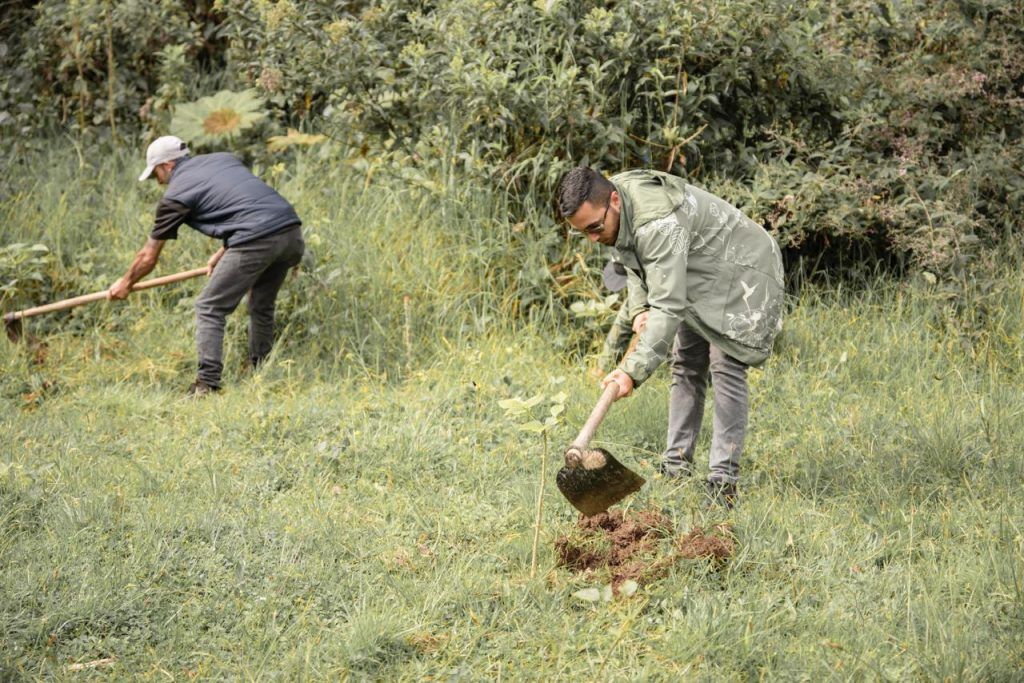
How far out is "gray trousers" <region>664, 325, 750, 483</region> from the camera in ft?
15.0

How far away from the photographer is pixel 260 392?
20.1 ft

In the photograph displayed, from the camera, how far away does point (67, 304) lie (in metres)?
6.75

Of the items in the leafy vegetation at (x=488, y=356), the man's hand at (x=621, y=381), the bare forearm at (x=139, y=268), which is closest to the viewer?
the leafy vegetation at (x=488, y=356)

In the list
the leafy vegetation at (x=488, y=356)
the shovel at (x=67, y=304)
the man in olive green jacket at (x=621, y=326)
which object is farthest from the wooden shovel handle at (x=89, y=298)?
the man in olive green jacket at (x=621, y=326)

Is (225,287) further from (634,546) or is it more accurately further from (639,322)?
(634,546)

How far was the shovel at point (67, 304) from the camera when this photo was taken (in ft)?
21.9

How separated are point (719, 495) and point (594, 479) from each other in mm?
849

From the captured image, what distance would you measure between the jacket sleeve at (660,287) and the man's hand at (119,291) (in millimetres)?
3773

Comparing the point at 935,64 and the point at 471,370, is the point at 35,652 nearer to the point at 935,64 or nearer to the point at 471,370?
the point at 471,370

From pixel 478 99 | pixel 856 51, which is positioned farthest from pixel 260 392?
pixel 856 51

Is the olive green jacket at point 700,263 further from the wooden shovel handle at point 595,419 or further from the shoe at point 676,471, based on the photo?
the shoe at point 676,471

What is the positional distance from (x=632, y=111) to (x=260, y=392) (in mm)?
2957

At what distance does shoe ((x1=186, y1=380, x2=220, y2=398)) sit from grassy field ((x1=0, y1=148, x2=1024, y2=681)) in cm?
11

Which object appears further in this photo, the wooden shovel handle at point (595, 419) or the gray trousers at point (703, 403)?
the gray trousers at point (703, 403)
